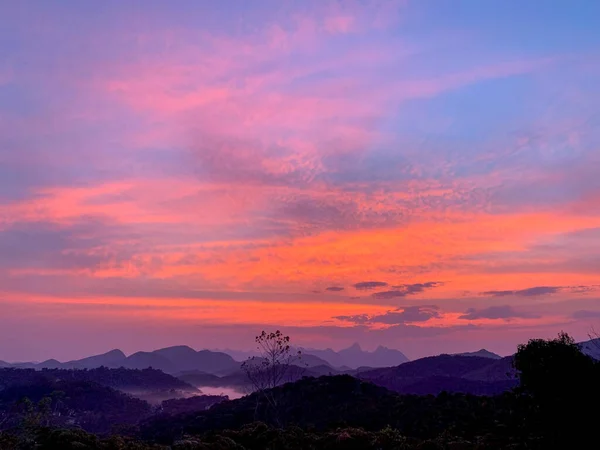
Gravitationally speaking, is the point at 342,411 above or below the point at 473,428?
below

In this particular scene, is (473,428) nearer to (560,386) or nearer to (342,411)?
(560,386)

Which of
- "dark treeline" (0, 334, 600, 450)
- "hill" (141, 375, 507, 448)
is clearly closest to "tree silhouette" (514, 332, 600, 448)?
"dark treeline" (0, 334, 600, 450)

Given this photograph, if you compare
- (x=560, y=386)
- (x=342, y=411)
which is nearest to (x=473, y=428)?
(x=560, y=386)

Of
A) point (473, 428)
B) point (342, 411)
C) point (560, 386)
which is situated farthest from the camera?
point (342, 411)

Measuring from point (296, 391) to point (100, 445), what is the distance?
323 ft

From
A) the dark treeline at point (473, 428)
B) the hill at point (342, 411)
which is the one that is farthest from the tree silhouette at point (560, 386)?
the hill at point (342, 411)

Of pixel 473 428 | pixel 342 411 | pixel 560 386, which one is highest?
pixel 560 386

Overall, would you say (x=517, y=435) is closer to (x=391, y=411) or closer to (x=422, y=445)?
(x=422, y=445)

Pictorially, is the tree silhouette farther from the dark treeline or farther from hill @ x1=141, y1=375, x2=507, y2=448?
hill @ x1=141, y1=375, x2=507, y2=448

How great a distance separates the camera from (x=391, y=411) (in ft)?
257

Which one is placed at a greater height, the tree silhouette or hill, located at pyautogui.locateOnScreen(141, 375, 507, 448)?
the tree silhouette

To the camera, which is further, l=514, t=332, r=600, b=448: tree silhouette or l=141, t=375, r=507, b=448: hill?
l=141, t=375, r=507, b=448: hill

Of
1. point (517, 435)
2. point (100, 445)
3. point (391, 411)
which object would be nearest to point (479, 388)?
point (391, 411)

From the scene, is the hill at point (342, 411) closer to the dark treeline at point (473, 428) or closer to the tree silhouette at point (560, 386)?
the dark treeline at point (473, 428)
